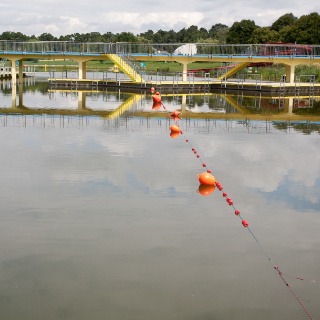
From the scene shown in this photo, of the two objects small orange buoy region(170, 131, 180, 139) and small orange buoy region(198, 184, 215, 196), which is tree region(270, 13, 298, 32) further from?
small orange buoy region(198, 184, 215, 196)

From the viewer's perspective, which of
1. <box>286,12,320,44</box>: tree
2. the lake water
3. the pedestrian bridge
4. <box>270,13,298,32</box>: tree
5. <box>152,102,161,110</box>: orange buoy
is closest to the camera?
the lake water

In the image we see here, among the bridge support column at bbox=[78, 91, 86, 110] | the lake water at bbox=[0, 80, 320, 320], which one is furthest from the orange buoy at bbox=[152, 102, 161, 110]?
the lake water at bbox=[0, 80, 320, 320]

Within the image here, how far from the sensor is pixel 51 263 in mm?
9336

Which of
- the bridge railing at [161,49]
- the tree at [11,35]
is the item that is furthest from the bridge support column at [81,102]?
the tree at [11,35]

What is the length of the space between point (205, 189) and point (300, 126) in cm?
1494

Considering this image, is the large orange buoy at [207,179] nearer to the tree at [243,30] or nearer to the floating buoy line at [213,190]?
the floating buoy line at [213,190]

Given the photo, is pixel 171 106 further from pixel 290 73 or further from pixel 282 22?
pixel 282 22

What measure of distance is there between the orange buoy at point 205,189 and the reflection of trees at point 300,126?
12.2 metres

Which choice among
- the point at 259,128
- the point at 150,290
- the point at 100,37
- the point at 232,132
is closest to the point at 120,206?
the point at 150,290

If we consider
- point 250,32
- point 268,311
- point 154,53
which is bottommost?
point 268,311

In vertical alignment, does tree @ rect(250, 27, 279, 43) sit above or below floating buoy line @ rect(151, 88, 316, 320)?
above

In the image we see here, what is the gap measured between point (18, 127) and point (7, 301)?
18.0 meters

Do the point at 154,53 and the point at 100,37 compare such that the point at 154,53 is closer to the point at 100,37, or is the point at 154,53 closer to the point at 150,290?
the point at 150,290

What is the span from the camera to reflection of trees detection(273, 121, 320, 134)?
26219 millimetres
